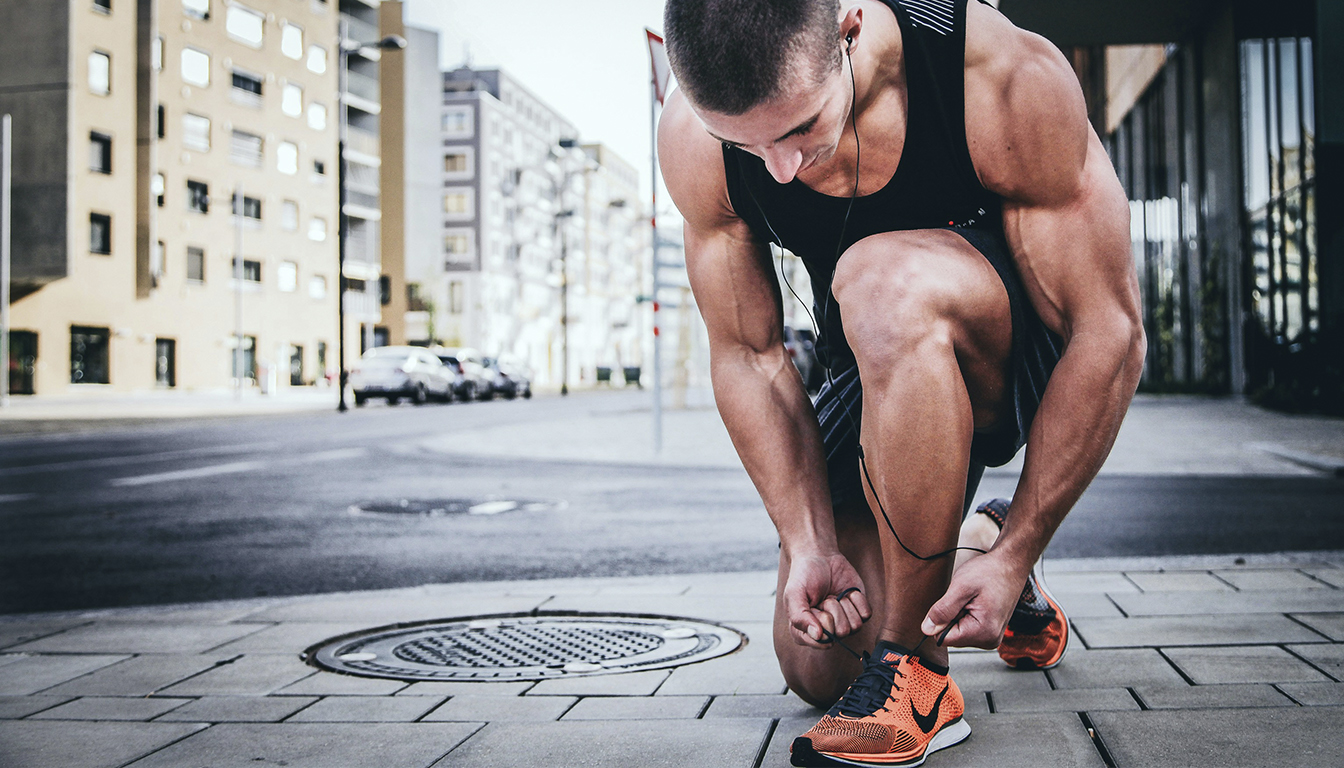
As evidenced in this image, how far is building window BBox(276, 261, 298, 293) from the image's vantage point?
47.2 meters

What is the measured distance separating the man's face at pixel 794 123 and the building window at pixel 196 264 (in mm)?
43394

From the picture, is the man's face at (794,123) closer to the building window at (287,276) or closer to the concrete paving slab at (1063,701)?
the concrete paving slab at (1063,701)

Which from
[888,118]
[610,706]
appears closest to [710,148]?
[888,118]

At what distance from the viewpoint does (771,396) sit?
89.2 inches

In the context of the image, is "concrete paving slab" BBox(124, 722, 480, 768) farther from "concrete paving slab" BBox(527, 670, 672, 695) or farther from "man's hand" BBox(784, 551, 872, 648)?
"man's hand" BBox(784, 551, 872, 648)

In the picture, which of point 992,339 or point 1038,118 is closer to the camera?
point 1038,118

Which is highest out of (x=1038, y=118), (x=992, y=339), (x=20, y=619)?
(x=1038, y=118)

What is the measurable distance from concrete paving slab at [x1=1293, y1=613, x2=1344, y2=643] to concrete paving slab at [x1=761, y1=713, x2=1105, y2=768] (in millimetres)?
1069

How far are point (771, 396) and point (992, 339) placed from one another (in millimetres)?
435

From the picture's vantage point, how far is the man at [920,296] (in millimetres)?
1860

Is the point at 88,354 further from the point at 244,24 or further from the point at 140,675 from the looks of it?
the point at 140,675

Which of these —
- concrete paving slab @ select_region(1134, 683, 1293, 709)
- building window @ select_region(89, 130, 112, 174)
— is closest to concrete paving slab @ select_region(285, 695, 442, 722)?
concrete paving slab @ select_region(1134, 683, 1293, 709)

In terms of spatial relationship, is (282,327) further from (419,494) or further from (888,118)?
(888,118)

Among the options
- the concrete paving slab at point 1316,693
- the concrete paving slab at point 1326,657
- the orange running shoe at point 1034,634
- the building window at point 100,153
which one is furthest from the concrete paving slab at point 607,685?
the building window at point 100,153
